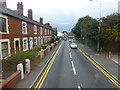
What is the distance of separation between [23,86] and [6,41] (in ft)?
26.6

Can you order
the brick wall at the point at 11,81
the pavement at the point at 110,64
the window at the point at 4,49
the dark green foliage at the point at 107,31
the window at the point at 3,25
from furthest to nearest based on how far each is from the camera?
the dark green foliage at the point at 107,31 → the window at the point at 4,49 → the window at the point at 3,25 → the pavement at the point at 110,64 → the brick wall at the point at 11,81

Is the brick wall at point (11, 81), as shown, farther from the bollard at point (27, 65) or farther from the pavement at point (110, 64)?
the pavement at point (110, 64)

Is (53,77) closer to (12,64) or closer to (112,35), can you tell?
(12,64)

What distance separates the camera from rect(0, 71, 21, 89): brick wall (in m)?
7.07

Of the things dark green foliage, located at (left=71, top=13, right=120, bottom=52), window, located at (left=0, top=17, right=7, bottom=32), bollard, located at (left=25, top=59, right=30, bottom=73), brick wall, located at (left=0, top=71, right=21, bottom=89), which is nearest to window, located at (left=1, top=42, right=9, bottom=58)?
window, located at (left=0, top=17, right=7, bottom=32)

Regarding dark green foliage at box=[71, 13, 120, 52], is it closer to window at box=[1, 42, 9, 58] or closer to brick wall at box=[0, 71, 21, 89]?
window at box=[1, 42, 9, 58]

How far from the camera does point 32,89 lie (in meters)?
8.20

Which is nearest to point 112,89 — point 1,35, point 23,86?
point 23,86

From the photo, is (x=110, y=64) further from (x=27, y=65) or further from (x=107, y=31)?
(x=27, y=65)

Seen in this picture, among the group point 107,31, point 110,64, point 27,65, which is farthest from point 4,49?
point 107,31

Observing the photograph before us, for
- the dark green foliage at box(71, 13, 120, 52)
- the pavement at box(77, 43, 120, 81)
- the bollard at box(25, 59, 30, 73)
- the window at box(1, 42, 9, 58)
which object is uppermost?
the dark green foliage at box(71, 13, 120, 52)

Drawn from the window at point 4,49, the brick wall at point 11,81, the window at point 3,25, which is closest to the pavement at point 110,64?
the brick wall at point 11,81

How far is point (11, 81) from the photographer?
789 centimetres

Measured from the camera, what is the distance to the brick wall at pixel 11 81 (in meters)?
7.07
